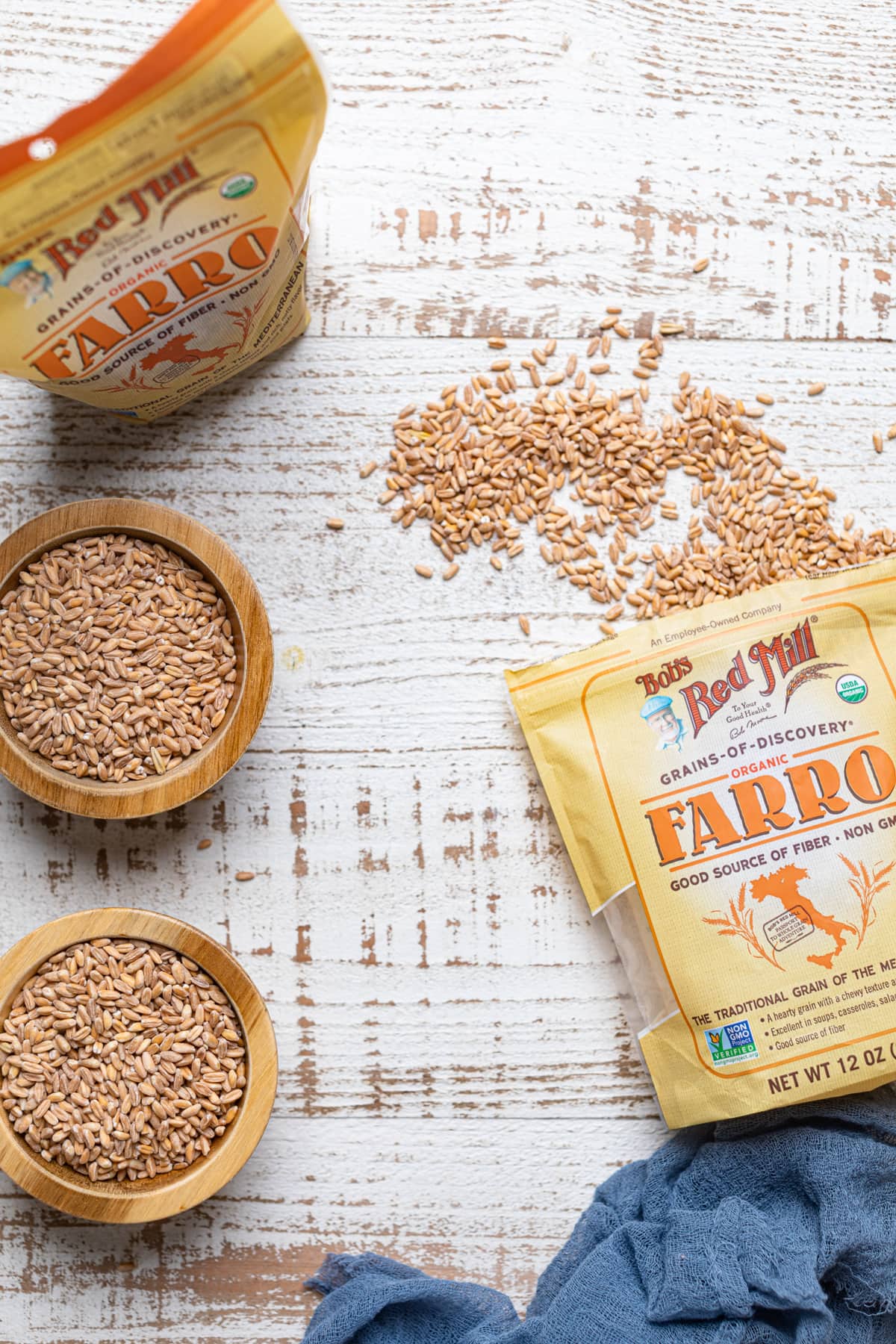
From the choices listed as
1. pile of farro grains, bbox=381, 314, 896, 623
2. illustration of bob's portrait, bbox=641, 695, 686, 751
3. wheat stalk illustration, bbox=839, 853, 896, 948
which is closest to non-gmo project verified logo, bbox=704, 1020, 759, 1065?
wheat stalk illustration, bbox=839, 853, 896, 948

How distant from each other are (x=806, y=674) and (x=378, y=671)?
0.45 m

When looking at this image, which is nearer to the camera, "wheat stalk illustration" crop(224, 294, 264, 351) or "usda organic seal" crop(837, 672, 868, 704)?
"wheat stalk illustration" crop(224, 294, 264, 351)

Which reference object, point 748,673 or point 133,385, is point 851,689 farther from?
A: point 133,385

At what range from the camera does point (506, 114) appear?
3.75 feet

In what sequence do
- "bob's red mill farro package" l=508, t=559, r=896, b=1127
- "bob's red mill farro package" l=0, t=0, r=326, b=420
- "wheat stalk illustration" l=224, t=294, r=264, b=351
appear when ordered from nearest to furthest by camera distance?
"bob's red mill farro package" l=0, t=0, r=326, b=420, "wheat stalk illustration" l=224, t=294, r=264, b=351, "bob's red mill farro package" l=508, t=559, r=896, b=1127

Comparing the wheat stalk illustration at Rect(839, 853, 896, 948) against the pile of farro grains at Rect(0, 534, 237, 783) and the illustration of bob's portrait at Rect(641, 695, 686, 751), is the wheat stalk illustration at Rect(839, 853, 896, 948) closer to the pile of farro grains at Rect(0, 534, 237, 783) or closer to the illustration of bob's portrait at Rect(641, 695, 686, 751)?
the illustration of bob's portrait at Rect(641, 695, 686, 751)


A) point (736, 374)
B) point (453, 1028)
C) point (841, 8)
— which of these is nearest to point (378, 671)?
point (453, 1028)

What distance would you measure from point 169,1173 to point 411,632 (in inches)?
23.4

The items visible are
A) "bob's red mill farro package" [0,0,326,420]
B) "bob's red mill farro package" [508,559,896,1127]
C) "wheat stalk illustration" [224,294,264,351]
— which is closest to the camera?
"bob's red mill farro package" [0,0,326,420]

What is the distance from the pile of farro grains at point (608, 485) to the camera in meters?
1.14

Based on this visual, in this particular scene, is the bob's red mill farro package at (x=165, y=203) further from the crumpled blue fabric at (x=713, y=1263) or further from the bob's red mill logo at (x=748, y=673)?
the crumpled blue fabric at (x=713, y=1263)

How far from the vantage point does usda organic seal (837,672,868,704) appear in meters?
1.09

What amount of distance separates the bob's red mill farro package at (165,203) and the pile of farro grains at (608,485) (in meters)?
0.26

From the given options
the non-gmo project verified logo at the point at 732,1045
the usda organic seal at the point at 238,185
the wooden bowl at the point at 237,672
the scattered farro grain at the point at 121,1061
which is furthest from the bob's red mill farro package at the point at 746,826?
the usda organic seal at the point at 238,185
